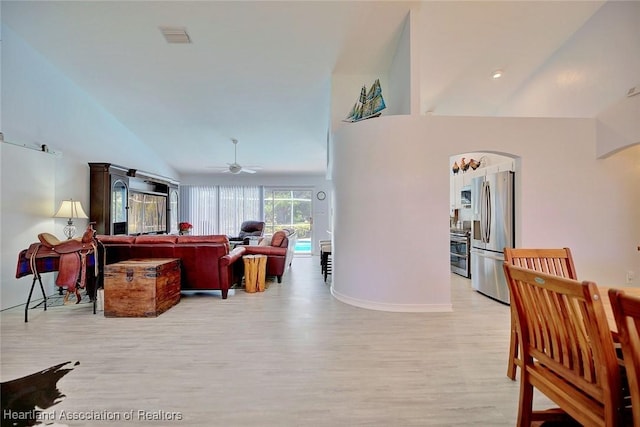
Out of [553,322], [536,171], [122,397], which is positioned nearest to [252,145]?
[536,171]

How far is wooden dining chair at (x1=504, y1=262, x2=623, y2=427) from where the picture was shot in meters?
1.16

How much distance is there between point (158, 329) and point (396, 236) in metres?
2.85

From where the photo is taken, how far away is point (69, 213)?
15.5ft

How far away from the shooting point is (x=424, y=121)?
3.94 m

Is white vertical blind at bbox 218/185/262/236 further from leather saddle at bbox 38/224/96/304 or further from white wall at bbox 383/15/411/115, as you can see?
leather saddle at bbox 38/224/96/304

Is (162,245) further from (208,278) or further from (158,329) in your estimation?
(158,329)

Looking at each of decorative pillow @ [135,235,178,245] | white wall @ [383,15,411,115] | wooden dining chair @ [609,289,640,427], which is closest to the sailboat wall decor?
white wall @ [383,15,411,115]

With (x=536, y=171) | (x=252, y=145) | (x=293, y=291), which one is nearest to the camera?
(x=536, y=171)

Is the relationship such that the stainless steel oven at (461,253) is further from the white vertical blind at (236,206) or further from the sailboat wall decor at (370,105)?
the white vertical blind at (236,206)

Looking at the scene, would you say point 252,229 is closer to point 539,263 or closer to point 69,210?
point 69,210

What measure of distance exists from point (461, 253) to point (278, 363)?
4806mm

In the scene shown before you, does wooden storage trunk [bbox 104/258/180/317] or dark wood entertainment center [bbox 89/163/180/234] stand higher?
dark wood entertainment center [bbox 89/163/180/234]

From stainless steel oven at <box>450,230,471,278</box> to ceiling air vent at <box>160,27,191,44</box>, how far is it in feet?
18.2

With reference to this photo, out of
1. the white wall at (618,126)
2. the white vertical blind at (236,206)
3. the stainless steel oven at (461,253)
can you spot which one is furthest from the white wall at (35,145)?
the white wall at (618,126)
